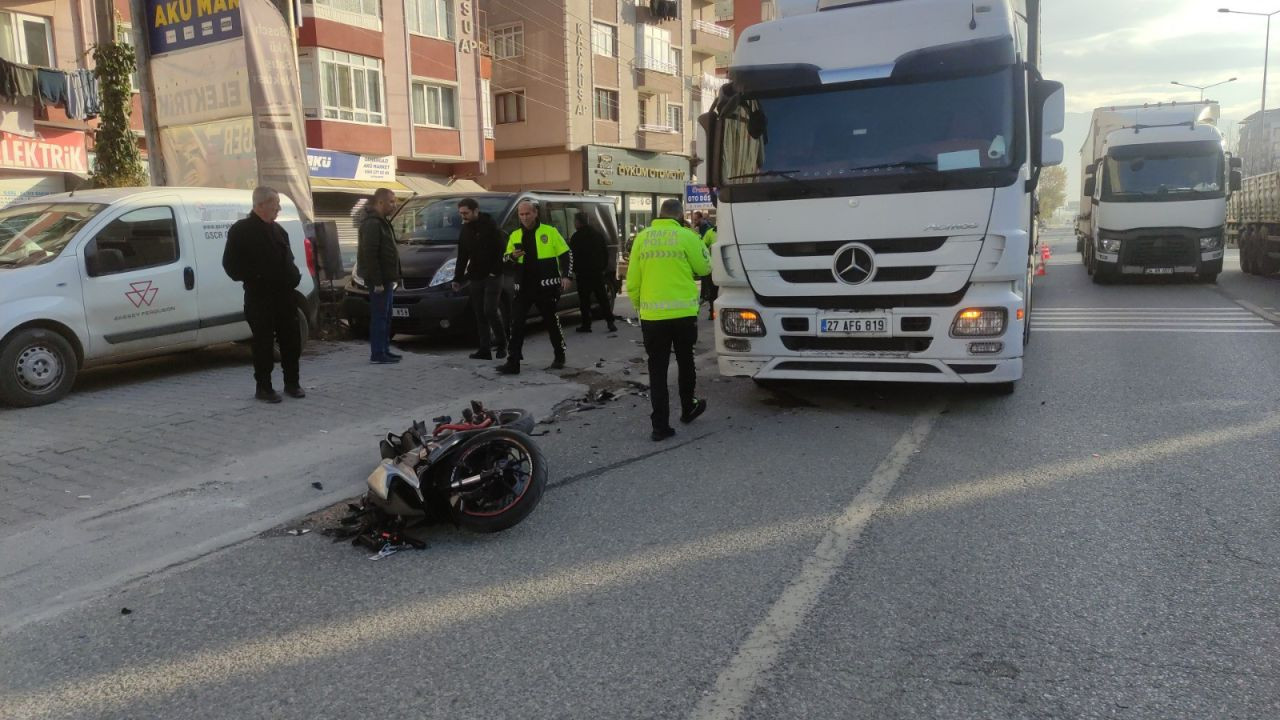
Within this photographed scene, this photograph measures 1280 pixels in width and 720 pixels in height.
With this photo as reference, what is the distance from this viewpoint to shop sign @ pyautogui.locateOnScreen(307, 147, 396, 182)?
85.1ft

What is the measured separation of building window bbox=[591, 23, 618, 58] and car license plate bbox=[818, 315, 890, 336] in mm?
33998

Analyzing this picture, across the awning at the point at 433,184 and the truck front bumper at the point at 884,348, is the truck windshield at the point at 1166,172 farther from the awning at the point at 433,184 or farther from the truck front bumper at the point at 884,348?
the awning at the point at 433,184

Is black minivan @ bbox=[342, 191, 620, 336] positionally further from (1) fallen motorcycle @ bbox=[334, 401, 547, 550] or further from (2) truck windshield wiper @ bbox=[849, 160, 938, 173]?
(1) fallen motorcycle @ bbox=[334, 401, 547, 550]

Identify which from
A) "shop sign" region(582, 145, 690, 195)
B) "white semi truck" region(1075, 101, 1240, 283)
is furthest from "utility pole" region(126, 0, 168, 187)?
"shop sign" region(582, 145, 690, 195)

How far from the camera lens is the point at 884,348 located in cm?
709

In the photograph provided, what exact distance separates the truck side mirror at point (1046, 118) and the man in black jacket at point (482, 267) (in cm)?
560

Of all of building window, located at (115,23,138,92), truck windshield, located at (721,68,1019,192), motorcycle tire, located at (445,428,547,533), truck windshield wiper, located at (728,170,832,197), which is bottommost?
motorcycle tire, located at (445,428,547,533)

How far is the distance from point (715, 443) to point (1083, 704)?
385 centimetres

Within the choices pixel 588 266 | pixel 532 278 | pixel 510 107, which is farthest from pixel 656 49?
pixel 532 278

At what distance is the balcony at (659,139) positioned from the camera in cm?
4175

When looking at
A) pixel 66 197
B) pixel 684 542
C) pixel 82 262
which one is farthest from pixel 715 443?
pixel 66 197

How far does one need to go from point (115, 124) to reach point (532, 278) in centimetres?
647

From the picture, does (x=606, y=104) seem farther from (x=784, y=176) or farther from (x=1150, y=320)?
(x=784, y=176)

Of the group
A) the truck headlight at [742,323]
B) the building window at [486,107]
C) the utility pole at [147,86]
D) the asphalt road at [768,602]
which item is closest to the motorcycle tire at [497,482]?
the asphalt road at [768,602]
